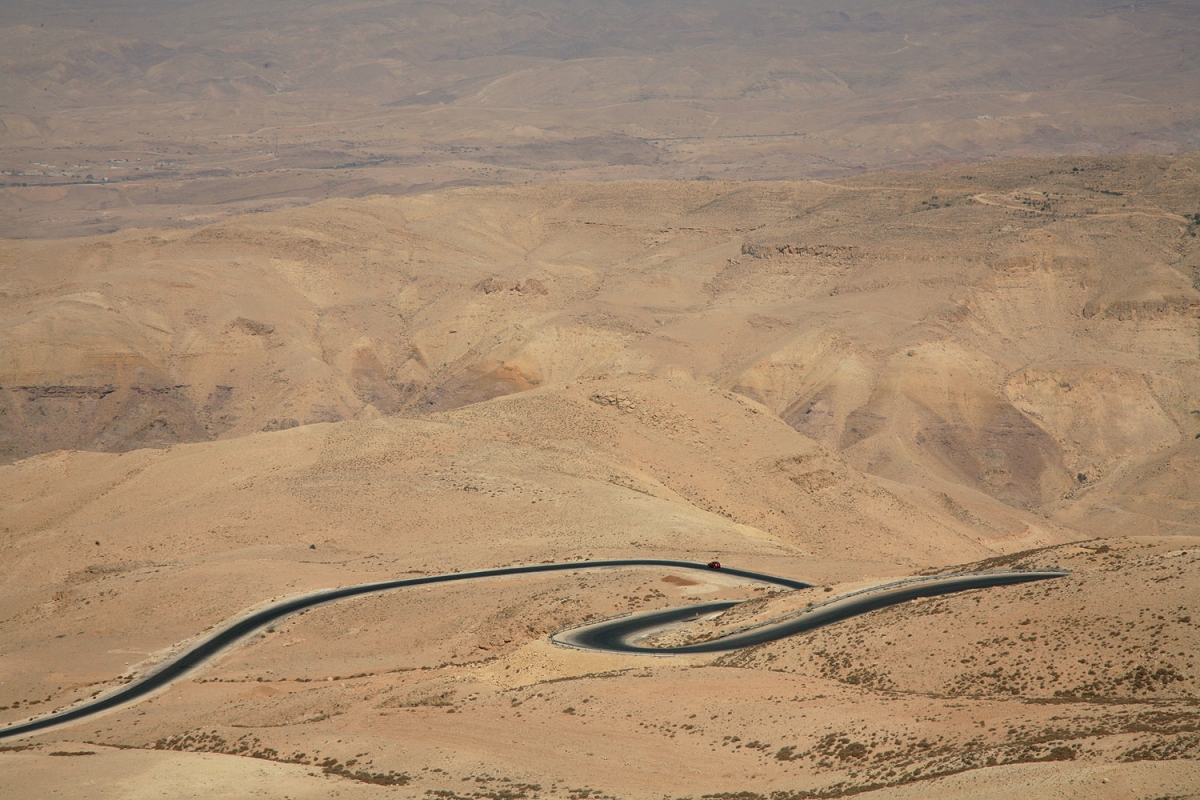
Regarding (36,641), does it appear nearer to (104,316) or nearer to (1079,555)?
Answer: (1079,555)

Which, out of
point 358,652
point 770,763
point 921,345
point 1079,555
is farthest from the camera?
point 921,345

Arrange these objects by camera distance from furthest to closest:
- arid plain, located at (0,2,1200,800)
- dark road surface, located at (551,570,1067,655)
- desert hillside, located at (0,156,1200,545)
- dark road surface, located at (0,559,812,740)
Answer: desert hillside, located at (0,156,1200,545) → dark road surface, located at (0,559,812,740) → dark road surface, located at (551,570,1067,655) → arid plain, located at (0,2,1200,800)

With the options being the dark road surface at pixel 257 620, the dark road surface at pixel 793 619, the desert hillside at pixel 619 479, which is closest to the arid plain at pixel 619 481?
the desert hillside at pixel 619 479

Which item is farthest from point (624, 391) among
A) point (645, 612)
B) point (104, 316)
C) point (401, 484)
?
point (104, 316)

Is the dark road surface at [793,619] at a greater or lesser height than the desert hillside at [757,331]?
greater

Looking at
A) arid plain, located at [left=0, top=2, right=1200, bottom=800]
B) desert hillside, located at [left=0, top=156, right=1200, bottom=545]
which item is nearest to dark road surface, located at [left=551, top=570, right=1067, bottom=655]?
arid plain, located at [left=0, top=2, right=1200, bottom=800]

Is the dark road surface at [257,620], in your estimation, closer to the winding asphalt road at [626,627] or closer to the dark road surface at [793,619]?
the winding asphalt road at [626,627]

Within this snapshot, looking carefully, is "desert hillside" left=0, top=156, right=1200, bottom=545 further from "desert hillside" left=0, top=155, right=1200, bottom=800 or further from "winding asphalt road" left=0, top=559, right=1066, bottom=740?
"winding asphalt road" left=0, top=559, right=1066, bottom=740
